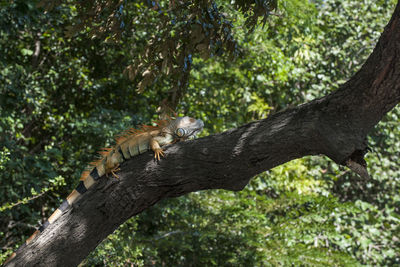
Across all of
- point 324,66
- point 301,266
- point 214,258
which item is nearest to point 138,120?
point 214,258

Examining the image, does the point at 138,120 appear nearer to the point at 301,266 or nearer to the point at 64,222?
the point at 301,266

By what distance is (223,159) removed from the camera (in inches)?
101

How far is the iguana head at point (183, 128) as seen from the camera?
2941 mm

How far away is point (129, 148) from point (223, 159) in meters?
0.59

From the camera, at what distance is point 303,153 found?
2.51 metres

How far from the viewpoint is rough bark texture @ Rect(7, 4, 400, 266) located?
234 centimetres

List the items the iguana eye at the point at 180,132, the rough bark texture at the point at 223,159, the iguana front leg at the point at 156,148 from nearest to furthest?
the rough bark texture at the point at 223,159
the iguana front leg at the point at 156,148
the iguana eye at the point at 180,132

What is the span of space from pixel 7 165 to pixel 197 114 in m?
2.68

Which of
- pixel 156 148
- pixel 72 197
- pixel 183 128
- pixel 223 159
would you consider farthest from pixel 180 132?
pixel 72 197

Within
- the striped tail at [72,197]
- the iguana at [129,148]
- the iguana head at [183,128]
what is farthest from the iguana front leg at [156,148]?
the striped tail at [72,197]

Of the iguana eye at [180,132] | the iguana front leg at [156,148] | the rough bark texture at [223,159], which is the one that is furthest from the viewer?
the iguana eye at [180,132]

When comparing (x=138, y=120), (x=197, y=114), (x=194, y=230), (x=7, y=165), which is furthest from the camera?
(x=197, y=114)

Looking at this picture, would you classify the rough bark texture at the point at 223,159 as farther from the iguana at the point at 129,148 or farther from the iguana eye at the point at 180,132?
the iguana eye at the point at 180,132

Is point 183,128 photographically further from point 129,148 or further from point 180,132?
point 129,148
